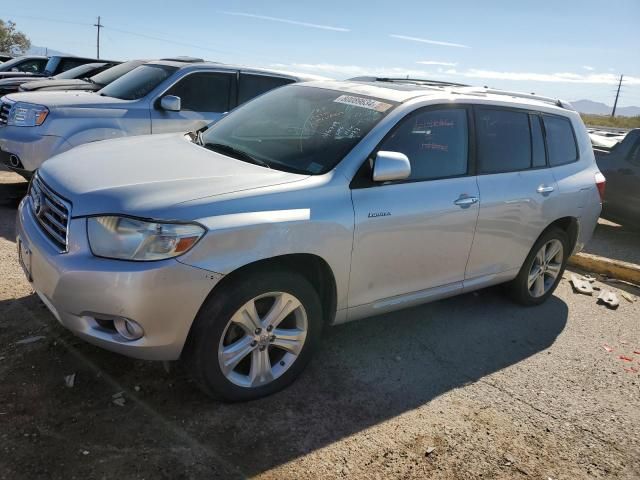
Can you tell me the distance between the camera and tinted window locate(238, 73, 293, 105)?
296 inches

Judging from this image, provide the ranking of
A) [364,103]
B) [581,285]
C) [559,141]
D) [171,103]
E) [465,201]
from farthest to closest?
[171,103] < [581,285] < [559,141] < [465,201] < [364,103]

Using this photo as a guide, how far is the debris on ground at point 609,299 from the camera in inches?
212

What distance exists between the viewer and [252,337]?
3074mm

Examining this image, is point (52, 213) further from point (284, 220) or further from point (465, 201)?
point (465, 201)

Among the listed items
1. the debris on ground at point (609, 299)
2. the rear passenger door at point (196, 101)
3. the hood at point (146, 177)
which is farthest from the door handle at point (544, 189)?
the rear passenger door at point (196, 101)

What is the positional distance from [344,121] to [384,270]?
39.9 inches

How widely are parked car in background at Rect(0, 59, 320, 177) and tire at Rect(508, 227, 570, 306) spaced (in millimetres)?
4300

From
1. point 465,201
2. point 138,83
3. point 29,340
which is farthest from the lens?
point 138,83

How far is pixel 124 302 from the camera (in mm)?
2641

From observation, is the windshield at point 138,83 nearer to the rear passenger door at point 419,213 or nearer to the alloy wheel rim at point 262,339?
the rear passenger door at point 419,213

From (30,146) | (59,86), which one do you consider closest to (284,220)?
(30,146)

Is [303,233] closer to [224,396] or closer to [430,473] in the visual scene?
[224,396]

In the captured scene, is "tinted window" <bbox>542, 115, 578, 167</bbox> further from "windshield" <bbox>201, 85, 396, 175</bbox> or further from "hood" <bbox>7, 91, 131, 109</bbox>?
"hood" <bbox>7, 91, 131, 109</bbox>

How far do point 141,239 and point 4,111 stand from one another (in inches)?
204
